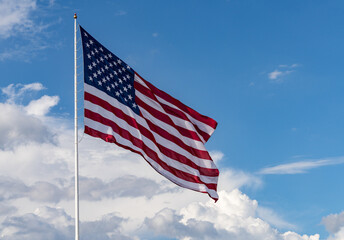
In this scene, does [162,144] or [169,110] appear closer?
[162,144]

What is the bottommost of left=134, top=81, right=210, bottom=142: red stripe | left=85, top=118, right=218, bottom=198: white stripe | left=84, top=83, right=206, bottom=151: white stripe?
left=85, top=118, right=218, bottom=198: white stripe

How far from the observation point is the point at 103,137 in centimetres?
3522

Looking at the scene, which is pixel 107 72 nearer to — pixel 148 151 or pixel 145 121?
pixel 145 121

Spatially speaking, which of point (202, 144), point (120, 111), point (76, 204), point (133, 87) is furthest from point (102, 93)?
point (202, 144)

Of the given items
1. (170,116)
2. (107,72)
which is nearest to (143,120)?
(170,116)

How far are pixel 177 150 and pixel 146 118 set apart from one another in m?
3.61

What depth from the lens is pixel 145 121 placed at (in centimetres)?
4094

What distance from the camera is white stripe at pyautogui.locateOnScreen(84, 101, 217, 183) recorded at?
36.2 metres

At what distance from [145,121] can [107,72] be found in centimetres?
457

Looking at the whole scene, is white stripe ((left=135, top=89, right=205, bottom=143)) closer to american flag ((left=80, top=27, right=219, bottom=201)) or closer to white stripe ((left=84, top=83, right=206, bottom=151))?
american flag ((left=80, top=27, right=219, bottom=201))

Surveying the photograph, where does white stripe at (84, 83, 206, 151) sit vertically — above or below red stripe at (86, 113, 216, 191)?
above

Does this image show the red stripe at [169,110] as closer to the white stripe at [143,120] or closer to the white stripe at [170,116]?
the white stripe at [170,116]

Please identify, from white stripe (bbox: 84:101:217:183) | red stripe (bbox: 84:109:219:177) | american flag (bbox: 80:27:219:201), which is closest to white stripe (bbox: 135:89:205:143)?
american flag (bbox: 80:27:219:201)

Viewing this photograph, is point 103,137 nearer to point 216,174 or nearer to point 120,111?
point 120,111
